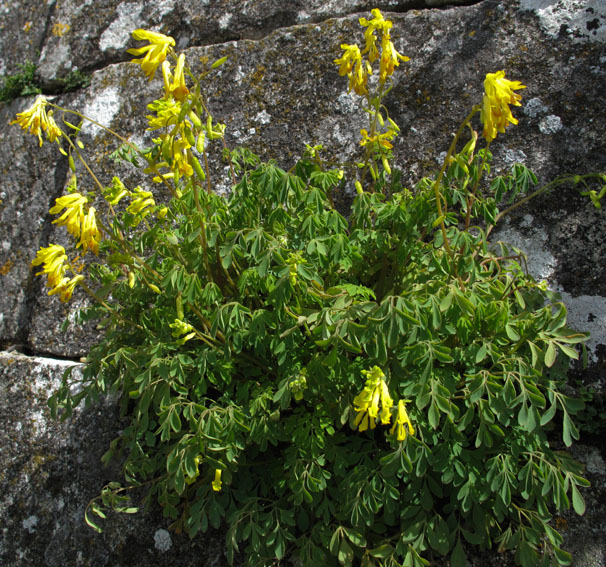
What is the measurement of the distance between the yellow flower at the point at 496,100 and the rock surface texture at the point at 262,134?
59cm

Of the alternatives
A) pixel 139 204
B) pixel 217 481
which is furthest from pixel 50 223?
pixel 217 481

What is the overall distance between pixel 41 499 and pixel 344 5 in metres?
2.21

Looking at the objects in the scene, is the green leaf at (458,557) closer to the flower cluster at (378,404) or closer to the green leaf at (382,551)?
the green leaf at (382,551)

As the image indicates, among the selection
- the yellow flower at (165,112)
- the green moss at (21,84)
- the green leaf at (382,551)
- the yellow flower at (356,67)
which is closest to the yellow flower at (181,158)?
the yellow flower at (165,112)

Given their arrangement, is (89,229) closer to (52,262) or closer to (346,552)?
(52,262)

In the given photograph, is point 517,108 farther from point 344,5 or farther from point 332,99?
point 344,5

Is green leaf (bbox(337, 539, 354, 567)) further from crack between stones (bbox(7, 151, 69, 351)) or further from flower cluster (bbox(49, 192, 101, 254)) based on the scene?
crack between stones (bbox(7, 151, 69, 351))

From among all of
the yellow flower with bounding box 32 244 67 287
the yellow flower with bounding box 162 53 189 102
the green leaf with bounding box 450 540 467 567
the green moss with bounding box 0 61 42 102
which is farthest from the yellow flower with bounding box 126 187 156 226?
the green moss with bounding box 0 61 42 102

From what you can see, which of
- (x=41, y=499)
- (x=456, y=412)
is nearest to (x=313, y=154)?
(x=456, y=412)

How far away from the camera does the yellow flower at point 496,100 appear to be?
1.25m

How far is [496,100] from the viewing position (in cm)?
126

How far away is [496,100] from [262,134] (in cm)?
108

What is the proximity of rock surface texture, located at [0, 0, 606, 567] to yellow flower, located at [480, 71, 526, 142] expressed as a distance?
59cm

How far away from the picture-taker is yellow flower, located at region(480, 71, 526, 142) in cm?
125
